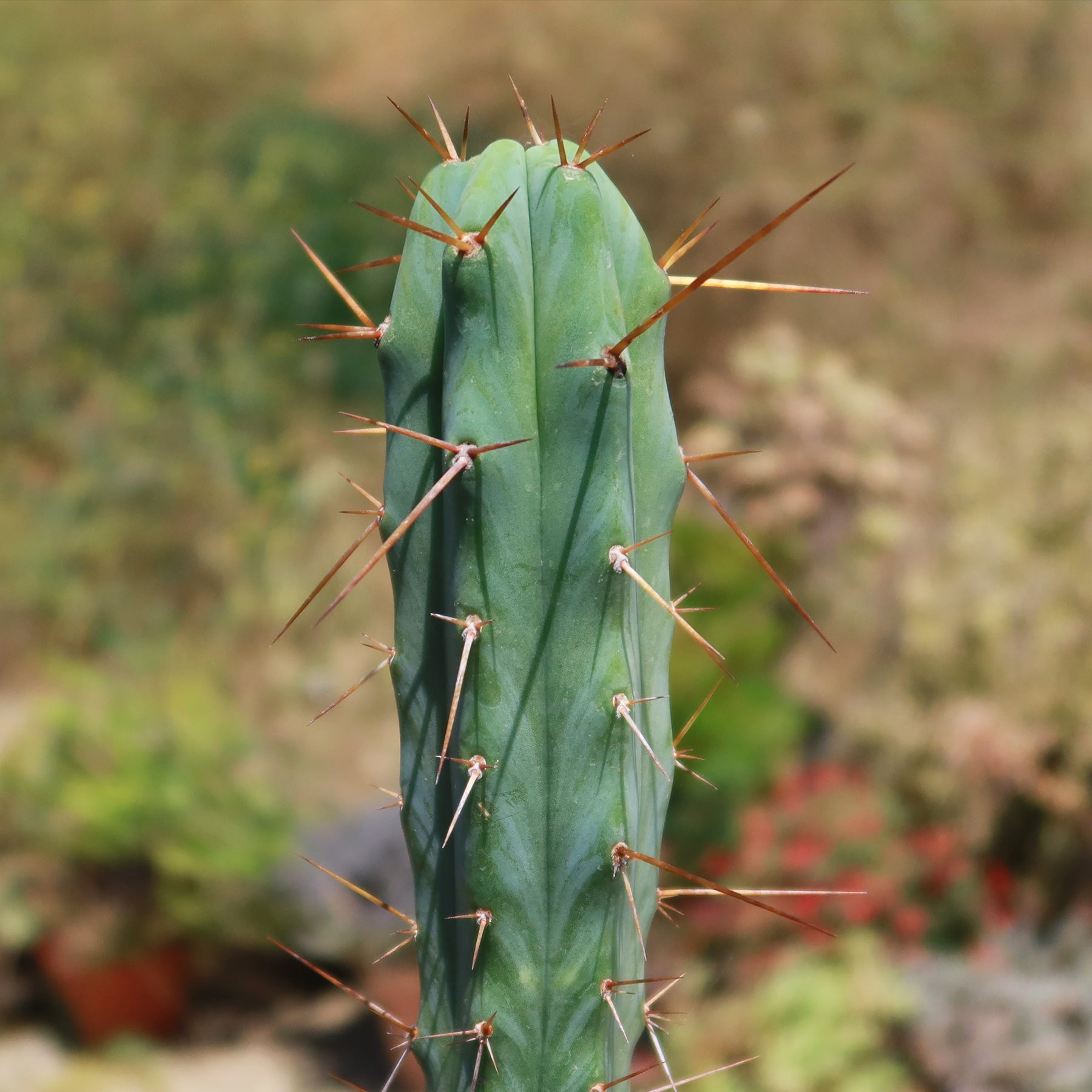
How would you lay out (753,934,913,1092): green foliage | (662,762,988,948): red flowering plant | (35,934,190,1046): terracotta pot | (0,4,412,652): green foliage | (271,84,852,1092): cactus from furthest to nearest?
(0,4,412,652): green foliage → (35,934,190,1046): terracotta pot → (662,762,988,948): red flowering plant → (753,934,913,1092): green foliage → (271,84,852,1092): cactus

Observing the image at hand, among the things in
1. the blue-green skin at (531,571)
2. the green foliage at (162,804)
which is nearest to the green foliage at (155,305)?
the green foliage at (162,804)

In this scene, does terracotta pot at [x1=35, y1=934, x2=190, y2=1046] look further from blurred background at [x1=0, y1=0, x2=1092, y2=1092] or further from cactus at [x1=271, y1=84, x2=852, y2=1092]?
cactus at [x1=271, y1=84, x2=852, y2=1092]

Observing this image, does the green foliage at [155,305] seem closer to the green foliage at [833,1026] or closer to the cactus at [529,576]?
the green foliage at [833,1026]

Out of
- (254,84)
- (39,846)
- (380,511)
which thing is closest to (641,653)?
(380,511)

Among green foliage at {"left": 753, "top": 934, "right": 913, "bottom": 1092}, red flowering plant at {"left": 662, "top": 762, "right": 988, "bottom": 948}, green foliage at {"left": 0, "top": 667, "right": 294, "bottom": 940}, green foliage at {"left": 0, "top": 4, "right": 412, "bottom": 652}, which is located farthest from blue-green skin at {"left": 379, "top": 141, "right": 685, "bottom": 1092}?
green foliage at {"left": 0, "top": 4, "right": 412, "bottom": 652}

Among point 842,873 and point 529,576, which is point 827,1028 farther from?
point 529,576

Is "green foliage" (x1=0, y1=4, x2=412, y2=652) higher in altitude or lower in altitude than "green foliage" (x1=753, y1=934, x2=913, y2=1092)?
higher

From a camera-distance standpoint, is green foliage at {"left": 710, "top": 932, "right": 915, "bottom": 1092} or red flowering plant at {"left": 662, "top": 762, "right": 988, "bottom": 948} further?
red flowering plant at {"left": 662, "top": 762, "right": 988, "bottom": 948}
